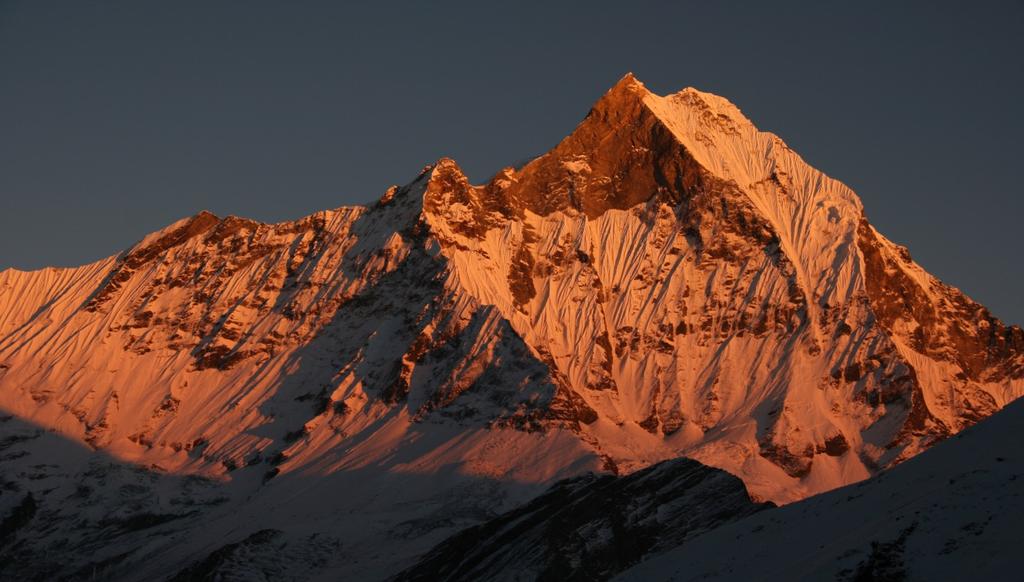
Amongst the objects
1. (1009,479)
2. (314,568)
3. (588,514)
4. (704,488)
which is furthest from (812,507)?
(314,568)

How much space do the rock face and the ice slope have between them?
2034cm

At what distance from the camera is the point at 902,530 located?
81.2m

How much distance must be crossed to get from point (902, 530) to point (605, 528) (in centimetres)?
5664

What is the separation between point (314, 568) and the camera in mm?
198125

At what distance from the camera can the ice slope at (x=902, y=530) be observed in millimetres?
76312

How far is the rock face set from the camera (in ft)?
412

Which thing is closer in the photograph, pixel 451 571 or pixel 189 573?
pixel 451 571

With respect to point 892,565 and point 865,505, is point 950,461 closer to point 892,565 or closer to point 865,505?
point 865,505

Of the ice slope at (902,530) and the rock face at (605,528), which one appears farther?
the rock face at (605,528)

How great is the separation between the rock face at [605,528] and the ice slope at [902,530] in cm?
2034

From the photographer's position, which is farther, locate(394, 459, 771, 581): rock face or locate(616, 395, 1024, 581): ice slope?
locate(394, 459, 771, 581): rock face

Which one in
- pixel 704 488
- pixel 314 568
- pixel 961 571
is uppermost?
pixel 314 568

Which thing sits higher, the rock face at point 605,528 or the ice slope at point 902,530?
the rock face at point 605,528

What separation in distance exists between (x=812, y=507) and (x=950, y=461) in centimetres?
1012
